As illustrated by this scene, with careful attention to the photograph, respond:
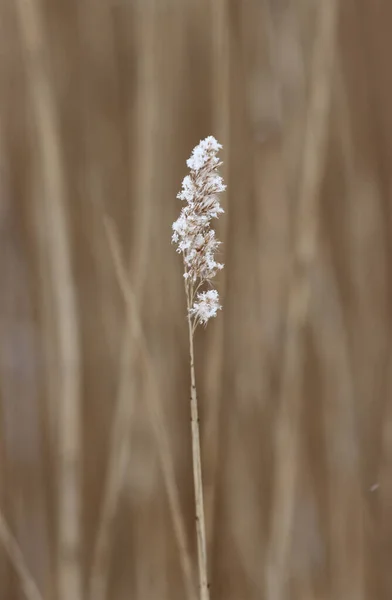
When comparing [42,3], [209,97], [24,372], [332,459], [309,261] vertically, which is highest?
[42,3]

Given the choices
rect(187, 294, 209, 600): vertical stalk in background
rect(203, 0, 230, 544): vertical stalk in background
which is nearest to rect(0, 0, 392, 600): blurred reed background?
rect(203, 0, 230, 544): vertical stalk in background

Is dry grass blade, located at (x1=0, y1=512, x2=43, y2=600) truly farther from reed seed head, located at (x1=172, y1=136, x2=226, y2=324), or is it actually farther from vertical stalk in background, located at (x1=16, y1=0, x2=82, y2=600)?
reed seed head, located at (x1=172, y1=136, x2=226, y2=324)

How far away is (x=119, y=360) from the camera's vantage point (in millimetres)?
703

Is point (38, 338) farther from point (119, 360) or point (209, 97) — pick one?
point (209, 97)

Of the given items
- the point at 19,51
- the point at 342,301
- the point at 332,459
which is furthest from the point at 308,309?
the point at 19,51

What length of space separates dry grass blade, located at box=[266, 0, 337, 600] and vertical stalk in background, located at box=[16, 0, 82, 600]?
0.25 metres

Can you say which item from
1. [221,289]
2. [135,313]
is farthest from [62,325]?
[221,289]

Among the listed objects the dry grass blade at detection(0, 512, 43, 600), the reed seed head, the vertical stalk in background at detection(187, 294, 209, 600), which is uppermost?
the reed seed head

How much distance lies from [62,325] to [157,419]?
169 mm

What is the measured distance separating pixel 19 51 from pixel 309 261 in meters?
0.44

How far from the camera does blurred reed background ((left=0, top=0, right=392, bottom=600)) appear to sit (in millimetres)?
691

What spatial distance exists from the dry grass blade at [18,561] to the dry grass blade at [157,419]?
19 cm

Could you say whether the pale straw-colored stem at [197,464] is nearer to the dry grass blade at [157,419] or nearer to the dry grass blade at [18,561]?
the dry grass blade at [157,419]

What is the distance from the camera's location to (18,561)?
71 centimetres
